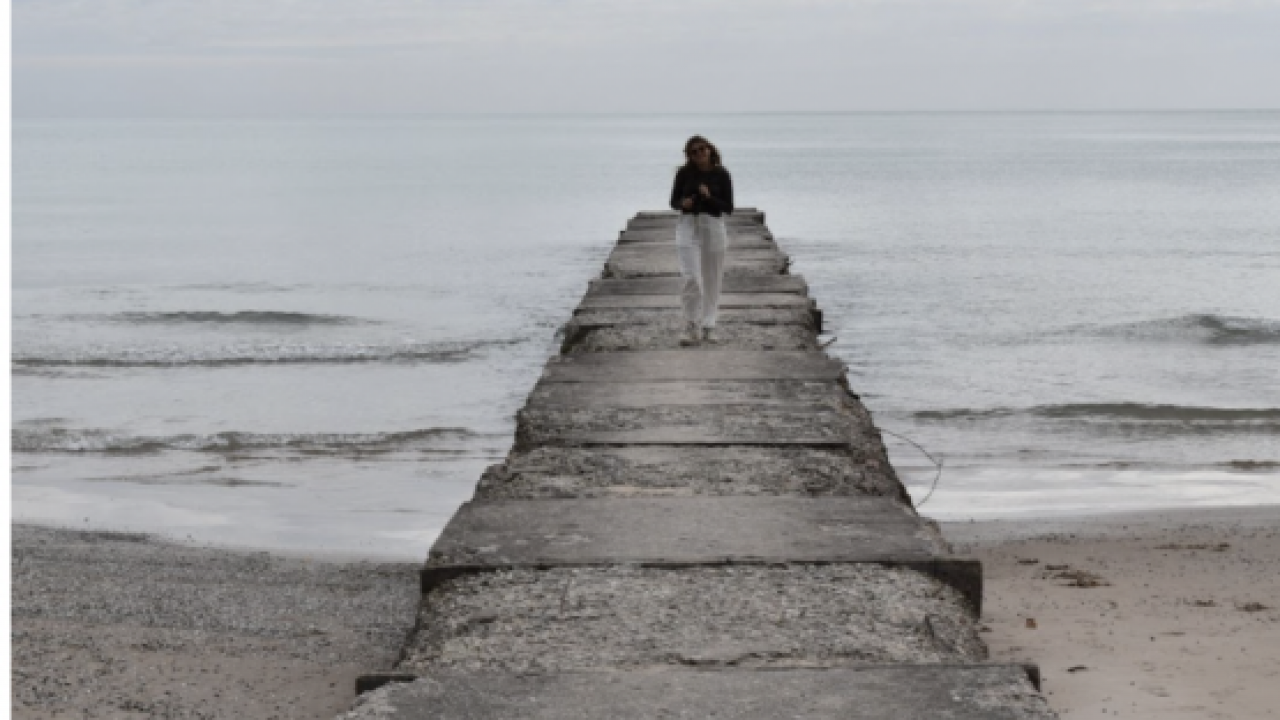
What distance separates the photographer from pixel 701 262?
32.5 feet

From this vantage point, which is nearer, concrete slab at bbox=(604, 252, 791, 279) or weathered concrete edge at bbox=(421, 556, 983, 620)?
weathered concrete edge at bbox=(421, 556, 983, 620)

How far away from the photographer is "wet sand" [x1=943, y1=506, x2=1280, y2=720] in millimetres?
6102

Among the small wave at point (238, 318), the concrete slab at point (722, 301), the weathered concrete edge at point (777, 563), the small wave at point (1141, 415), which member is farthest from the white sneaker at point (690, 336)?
the small wave at point (238, 318)

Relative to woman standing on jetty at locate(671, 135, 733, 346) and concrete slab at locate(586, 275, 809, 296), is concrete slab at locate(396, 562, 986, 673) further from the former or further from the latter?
concrete slab at locate(586, 275, 809, 296)

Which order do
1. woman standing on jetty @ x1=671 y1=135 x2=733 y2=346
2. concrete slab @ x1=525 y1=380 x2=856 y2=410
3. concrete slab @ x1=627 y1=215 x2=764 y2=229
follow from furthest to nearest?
concrete slab @ x1=627 y1=215 x2=764 y2=229 → woman standing on jetty @ x1=671 y1=135 x2=733 y2=346 → concrete slab @ x1=525 y1=380 x2=856 y2=410

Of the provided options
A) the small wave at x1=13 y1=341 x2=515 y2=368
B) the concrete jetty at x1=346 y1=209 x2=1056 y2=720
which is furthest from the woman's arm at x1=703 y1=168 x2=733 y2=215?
the small wave at x1=13 y1=341 x2=515 y2=368

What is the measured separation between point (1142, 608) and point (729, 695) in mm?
4424

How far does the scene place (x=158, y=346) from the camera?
67.5 ft

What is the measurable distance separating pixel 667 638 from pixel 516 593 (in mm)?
614

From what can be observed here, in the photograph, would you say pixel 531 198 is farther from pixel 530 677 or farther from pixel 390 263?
pixel 530 677

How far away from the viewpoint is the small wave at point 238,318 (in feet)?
77.4

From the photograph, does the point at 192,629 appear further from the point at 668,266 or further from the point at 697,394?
the point at 668,266

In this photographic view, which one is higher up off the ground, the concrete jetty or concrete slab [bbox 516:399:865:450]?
concrete slab [bbox 516:399:865:450]

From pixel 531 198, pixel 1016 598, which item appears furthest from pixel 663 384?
pixel 531 198
